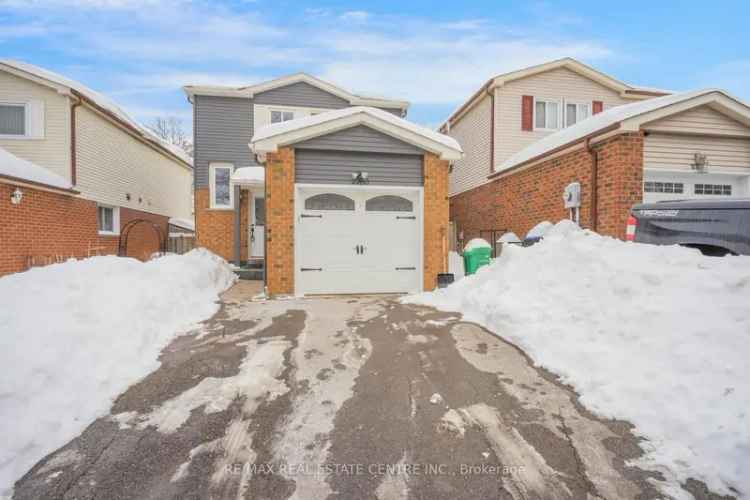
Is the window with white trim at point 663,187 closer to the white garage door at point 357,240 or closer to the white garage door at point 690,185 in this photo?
the white garage door at point 690,185

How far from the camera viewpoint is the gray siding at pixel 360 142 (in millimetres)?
8141

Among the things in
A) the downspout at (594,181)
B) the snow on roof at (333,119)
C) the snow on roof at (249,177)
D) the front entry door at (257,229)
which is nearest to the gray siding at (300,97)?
the snow on roof at (249,177)

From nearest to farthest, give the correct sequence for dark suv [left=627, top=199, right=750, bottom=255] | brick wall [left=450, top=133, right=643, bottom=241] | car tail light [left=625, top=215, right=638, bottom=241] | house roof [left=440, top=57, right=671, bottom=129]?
dark suv [left=627, top=199, right=750, bottom=255]
car tail light [left=625, top=215, right=638, bottom=241]
brick wall [left=450, top=133, right=643, bottom=241]
house roof [left=440, top=57, right=671, bottom=129]

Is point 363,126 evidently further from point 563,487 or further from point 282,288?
point 563,487

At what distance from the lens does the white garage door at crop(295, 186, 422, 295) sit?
8227mm

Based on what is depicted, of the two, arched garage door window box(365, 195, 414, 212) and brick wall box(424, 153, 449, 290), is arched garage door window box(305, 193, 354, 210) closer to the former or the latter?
arched garage door window box(365, 195, 414, 212)

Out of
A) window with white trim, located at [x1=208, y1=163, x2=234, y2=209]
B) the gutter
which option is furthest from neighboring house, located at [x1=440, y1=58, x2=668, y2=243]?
window with white trim, located at [x1=208, y1=163, x2=234, y2=209]

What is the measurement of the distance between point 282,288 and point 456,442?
6.11m

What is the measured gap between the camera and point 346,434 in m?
2.76

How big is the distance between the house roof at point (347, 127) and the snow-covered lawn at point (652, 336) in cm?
390

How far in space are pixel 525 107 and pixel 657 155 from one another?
637 cm

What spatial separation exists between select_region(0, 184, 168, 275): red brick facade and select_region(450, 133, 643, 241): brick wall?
49.6 ft

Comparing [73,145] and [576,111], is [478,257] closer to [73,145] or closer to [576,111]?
[576,111]

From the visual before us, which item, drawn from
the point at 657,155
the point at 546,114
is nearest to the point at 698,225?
the point at 657,155
